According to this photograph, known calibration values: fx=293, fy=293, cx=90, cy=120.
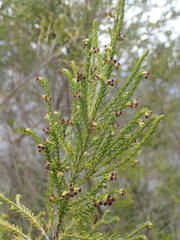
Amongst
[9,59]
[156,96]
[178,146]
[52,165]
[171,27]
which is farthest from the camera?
[178,146]

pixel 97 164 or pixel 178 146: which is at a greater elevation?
pixel 178 146

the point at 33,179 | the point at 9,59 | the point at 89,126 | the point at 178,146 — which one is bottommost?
the point at 89,126

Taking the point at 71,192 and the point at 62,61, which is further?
the point at 62,61

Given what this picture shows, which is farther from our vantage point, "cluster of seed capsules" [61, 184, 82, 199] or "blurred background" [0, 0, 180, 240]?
"blurred background" [0, 0, 180, 240]

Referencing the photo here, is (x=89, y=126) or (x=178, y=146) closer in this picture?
(x=89, y=126)

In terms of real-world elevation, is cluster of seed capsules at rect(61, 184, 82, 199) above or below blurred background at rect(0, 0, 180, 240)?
below

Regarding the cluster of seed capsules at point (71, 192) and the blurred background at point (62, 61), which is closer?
the cluster of seed capsules at point (71, 192)

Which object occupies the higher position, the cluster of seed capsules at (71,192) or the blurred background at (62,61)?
the blurred background at (62,61)

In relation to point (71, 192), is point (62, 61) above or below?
above

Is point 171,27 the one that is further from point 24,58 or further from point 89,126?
point 89,126

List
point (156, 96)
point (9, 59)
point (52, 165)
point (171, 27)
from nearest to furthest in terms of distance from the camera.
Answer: point (52, 165) < point (171, 27) < point (9, 59) < point (156, 96)

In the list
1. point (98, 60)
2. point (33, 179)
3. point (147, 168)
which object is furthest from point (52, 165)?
point (147, 168)
